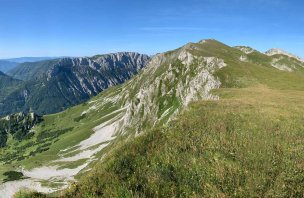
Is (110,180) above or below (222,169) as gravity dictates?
below

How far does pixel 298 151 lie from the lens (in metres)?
18.3

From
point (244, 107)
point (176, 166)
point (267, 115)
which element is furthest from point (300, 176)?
point (244, 107)

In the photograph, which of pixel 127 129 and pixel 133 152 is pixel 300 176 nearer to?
pixel 133 152

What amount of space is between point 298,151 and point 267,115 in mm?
9848

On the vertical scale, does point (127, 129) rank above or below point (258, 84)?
below

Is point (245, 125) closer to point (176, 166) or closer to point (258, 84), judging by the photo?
point (176, 166)

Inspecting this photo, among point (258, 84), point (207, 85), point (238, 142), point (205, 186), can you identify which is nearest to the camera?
point (205, 186)

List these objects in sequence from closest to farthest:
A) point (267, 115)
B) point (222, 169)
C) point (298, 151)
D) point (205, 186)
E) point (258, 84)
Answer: point (205, 186) < point (222, 169) < point (298, 151) < point (267, 115) < point (258, 84)

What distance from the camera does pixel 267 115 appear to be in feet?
91.2

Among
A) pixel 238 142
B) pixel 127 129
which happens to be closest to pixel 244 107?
pixel 238 142

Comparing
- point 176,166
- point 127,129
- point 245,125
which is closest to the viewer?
point 176,166

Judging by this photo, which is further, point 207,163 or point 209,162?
point 209,162

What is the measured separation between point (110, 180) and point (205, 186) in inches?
210

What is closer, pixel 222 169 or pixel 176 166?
pixel 222 169
